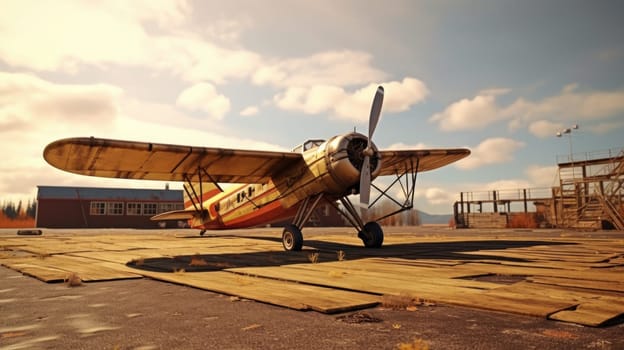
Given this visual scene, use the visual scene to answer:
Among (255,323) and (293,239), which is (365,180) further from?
(255,323)

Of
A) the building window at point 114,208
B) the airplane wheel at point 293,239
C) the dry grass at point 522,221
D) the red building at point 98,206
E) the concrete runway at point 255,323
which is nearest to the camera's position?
the concrete runway at point 255,323

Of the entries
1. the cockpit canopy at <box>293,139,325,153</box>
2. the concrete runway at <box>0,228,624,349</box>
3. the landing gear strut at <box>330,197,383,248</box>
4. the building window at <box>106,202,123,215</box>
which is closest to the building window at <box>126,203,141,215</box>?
the building window at <box>106,202,123,215</box>

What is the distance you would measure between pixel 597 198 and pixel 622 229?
3868mm

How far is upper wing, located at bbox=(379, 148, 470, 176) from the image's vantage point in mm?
15164

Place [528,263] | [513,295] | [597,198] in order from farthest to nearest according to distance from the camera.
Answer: [597,198] < [528,263] < [513,295]

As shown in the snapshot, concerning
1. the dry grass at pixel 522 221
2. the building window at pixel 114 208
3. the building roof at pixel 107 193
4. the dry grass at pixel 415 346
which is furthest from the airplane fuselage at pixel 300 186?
the building roof at pixel 107 193

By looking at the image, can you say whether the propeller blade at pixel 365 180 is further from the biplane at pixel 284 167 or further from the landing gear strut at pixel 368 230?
the landing gear strut at pixel 368 230

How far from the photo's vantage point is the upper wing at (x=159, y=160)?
11.3 meters

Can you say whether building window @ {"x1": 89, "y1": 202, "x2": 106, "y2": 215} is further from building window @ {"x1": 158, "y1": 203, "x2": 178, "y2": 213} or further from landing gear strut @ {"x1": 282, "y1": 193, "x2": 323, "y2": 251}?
landing gear strut @ {"x1": 282, "y1": 193, "x2": 323, "y2": 251}

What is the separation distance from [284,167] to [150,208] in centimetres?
5237

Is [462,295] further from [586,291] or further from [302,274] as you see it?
[302,274]

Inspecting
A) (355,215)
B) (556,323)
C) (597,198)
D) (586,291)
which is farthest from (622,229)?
(556,323)

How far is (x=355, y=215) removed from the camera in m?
13.7

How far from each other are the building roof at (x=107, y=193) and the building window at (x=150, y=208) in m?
0.85
